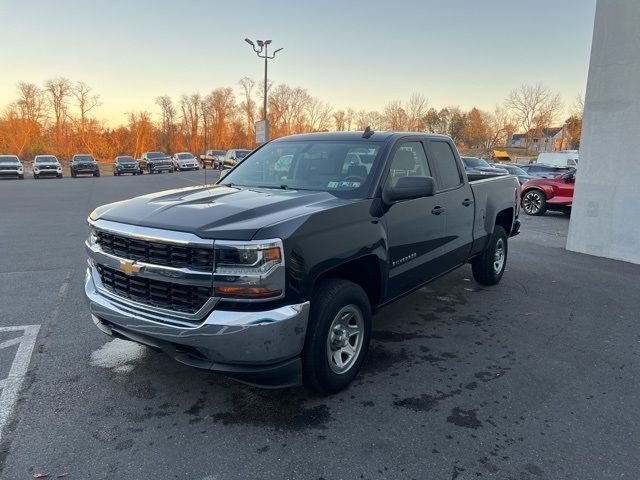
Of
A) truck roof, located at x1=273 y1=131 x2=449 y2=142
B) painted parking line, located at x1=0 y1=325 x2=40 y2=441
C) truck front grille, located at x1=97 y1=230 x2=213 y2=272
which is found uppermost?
truck roof, located at x1=273 y1=131 x2=449 y2=142

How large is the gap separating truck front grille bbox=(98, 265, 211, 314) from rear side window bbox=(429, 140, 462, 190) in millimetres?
2905

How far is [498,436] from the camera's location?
2.93 m

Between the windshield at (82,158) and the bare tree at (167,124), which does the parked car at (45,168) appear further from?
the bare tree at (167,124)

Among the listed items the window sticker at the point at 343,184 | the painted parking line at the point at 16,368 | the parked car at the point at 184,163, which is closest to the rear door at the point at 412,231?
the window sticker at the point at 343,184

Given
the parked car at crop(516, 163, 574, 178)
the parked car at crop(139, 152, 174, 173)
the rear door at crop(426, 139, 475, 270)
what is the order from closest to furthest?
the rear door at crop(426, 139, 475, 270)
the parked car at crop(516, 163, 574, 178)
the parked car at crop(139, 152, 174, 173)

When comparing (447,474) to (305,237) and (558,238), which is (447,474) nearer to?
(305,237)

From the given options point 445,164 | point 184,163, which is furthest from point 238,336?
point 184,163

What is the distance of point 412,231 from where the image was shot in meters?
4.12

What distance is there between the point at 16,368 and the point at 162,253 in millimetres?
1911

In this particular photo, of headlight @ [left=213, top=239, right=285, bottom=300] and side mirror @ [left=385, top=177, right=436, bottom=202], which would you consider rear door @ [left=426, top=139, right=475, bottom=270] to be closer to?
side mirror @ [left=385, top=177, right=436, bottom=202]

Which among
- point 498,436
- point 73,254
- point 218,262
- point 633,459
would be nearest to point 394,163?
point 218,262

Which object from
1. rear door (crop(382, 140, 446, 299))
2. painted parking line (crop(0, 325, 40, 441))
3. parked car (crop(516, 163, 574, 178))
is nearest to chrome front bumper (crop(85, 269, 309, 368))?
painted parking line (crop(0, 325, 40, 441))

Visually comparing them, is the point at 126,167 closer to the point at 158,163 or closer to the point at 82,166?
the point at 158,163

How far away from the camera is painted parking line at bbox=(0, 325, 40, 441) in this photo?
10.4 feet
